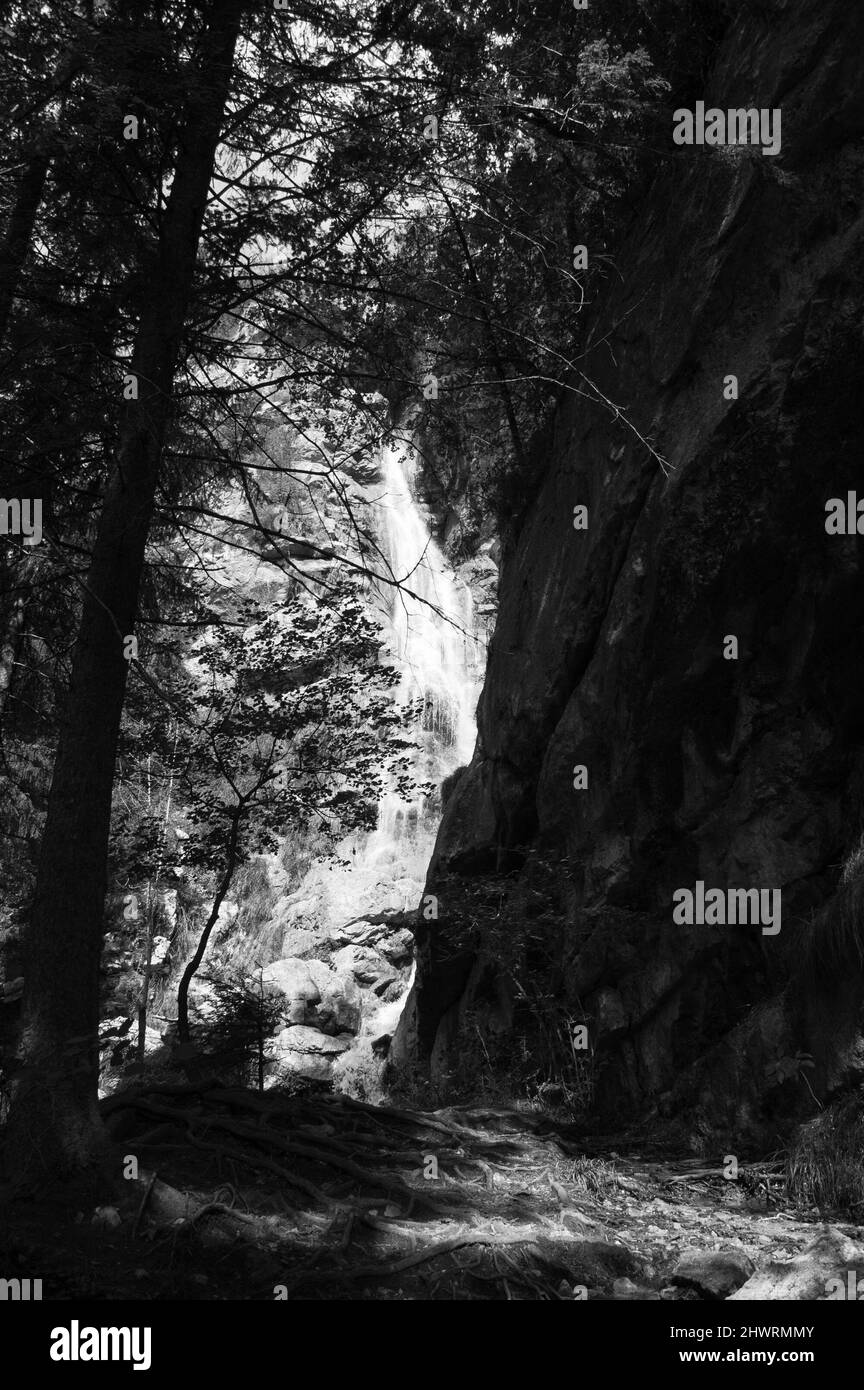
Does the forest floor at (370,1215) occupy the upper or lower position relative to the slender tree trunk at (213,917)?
lower

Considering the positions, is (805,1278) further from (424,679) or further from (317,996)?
(424,679)

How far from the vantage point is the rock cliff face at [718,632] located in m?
6.67

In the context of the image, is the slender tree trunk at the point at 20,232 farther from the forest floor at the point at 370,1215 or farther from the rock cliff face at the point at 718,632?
the forest floor at the point at 370,1215

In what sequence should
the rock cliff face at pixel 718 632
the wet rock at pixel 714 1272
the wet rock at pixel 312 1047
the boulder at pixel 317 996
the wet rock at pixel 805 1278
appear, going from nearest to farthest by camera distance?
1. the wet rock at pixel 805 1278
2. the wet rock at pixel 714 1272
3. the rock cliff face at pixel 718 632
4. the wet rock at pixel 312 1047
5. the boulder at pixel 317 996

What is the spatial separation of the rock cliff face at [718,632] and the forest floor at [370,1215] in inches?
45.5

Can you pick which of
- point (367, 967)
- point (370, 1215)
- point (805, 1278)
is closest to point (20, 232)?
point (370, 1215)

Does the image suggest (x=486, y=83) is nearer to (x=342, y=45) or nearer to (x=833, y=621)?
(x=342, y=45)

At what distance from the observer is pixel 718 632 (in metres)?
7.62

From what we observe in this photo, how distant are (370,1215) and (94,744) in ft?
9.01

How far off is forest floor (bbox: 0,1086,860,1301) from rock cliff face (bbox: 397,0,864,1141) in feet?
3.79

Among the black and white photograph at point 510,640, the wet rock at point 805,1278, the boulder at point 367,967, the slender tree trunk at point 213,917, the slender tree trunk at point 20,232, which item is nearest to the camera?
the wet rock at point 805,1278

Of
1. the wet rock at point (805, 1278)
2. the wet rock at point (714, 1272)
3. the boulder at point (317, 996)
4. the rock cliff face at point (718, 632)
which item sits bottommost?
the wet rock at point (714, 1272)

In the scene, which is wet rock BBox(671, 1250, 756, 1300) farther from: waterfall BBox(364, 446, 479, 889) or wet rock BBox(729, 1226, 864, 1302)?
waterfall BBox(364, 446, 479, 889)

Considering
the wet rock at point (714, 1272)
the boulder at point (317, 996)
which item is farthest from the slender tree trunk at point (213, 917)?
the boulder at point (317, 996)
